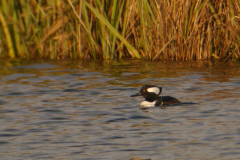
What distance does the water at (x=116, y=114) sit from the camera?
478 cm

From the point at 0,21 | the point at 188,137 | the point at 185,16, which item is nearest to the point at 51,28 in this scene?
the point at 0,21

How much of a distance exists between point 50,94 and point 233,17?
4.53m

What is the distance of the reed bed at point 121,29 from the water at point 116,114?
660mm

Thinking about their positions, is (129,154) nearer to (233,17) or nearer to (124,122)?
(124,122)

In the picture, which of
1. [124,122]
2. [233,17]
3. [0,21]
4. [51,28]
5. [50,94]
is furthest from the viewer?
[0,21]

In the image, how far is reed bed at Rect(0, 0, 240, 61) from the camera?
11.0 m

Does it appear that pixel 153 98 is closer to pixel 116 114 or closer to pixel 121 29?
pixel 116 114

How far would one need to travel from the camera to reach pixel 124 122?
5.99m

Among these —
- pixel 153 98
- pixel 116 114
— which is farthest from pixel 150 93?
pixel 116 114

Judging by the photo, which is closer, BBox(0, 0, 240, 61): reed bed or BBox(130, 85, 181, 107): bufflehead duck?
BBox(130, 85, 181, 107): bufflehead duck

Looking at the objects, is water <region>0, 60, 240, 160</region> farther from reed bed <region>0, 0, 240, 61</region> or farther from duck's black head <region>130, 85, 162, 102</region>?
reed bed <region>0, 0, 240, 61</region>

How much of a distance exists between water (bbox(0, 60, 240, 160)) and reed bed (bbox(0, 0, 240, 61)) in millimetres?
660

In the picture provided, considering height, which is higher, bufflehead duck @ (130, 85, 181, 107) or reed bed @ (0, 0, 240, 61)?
reed bed @ (0, 0, 240, 61)

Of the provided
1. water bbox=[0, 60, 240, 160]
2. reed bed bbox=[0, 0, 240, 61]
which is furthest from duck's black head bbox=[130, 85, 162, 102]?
reed bed bbox=[0, 0, 240, 61]
